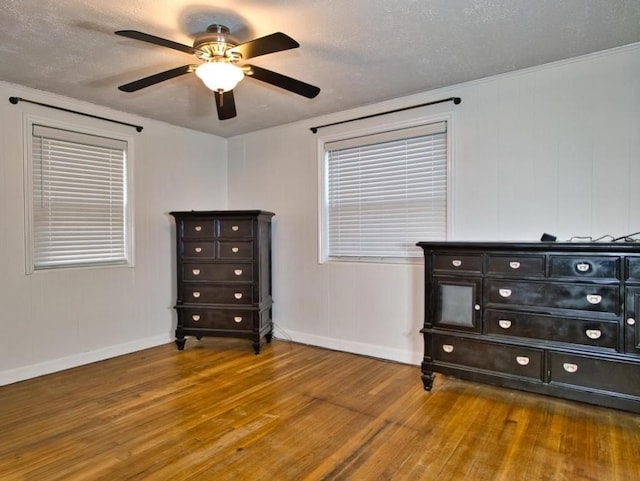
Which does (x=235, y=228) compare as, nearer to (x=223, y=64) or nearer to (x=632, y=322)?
(x=223, y=64)

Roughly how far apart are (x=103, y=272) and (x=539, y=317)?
3.59 meters

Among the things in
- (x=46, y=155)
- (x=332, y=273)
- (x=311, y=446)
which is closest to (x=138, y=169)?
(x=46, y=155)

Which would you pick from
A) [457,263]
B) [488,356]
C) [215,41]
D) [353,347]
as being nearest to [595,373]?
[488,356]

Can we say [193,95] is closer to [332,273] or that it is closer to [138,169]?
[138,169]

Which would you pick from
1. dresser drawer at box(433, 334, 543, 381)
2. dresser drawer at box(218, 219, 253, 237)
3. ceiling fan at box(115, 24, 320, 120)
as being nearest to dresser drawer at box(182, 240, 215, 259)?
dresser drawer at box(218, 219, 253, 237)

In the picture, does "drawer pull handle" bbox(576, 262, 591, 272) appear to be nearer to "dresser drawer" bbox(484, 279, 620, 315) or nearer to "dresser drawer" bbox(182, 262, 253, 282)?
"dresser drawer" bbox(484, 279, 620, 315)

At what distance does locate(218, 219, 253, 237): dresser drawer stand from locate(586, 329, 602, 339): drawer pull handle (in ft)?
9.06

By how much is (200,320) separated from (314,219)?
1.51 metres

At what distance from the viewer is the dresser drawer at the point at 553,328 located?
2.33 meters

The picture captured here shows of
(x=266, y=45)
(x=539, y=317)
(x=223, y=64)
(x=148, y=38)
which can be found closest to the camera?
(x=148, y=38)

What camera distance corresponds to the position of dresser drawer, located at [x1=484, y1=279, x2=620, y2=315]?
233 cm

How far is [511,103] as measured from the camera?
119 inches

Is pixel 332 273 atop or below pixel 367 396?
atop

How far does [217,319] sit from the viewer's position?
12.9 ft
